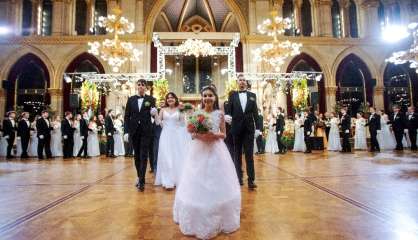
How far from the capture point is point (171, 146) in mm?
4547

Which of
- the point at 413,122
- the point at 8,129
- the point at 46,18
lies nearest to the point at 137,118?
the point at 8,129

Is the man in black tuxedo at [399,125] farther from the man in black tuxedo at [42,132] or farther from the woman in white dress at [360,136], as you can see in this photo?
the man in black tuxedo at [42,132]

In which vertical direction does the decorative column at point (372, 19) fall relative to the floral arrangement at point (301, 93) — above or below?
above

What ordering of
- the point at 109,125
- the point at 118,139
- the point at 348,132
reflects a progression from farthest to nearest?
1. the point at 118,139
2. the point at 109,125
3. the point at 348,132

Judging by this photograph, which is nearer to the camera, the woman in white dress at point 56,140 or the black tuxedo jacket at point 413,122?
the black tuxedo jacket at point 413,122

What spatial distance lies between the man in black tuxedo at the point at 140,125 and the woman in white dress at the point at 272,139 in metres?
7.88

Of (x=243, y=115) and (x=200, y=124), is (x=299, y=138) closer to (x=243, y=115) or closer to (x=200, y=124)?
(x=243, y=115)

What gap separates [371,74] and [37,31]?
20.1m

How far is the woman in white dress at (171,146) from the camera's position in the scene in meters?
4.45

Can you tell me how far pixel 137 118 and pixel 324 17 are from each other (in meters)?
17.2

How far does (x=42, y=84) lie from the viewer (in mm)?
17719

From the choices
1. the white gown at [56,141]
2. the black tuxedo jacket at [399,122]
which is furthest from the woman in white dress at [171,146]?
the black tuxedo jacket at [399,122]

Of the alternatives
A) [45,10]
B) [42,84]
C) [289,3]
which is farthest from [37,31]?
[289,3]

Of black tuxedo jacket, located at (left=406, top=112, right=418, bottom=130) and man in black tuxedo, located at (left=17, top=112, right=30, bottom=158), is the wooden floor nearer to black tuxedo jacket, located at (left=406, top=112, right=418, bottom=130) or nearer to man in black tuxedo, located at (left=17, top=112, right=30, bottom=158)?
man in black tuxedo, located at (left=17, top=112, right=30, bottom=158)
